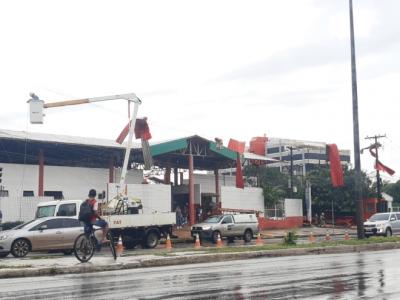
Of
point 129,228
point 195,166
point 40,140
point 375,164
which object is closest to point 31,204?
point 40,140

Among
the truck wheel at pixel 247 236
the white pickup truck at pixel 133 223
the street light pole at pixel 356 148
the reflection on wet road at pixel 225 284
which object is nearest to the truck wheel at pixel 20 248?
the white pickup truck at pixel 133 223

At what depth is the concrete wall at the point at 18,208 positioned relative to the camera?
35.1 metres

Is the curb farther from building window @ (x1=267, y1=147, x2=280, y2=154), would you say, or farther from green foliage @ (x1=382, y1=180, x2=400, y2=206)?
building window @ (x1=267, y1=147, x2=280, y2=154)

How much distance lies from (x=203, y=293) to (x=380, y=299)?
107 inches

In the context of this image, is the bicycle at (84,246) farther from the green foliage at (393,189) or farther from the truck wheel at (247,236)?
the green foliage at (393,189)

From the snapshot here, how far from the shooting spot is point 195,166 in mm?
52625

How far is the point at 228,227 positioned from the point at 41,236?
1354cm

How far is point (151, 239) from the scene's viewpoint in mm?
26688

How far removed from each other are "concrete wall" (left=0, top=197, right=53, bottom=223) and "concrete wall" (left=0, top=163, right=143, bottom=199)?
2799 mm

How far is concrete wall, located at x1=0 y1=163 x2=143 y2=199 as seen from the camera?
126ft

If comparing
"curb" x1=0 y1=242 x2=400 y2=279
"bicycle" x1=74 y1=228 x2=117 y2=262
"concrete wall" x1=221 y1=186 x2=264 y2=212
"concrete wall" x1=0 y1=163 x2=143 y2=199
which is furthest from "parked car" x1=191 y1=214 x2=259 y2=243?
"bicycle" x1=74 y1=228 x2=117 y2=262

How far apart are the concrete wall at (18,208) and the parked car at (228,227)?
10524 millimetres

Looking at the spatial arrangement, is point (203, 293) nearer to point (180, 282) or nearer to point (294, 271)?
point (180, 282)

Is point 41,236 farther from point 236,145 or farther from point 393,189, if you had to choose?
point 393,189
